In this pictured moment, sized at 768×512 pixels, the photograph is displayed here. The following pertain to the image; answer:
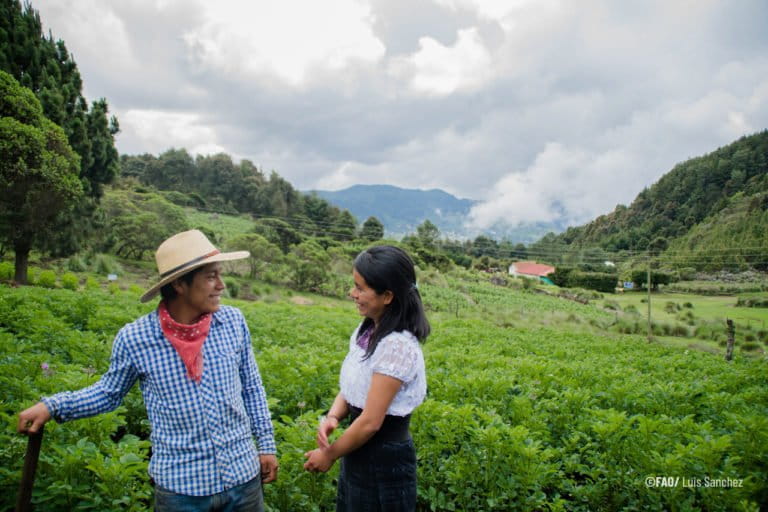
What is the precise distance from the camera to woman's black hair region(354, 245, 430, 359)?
2.22 meters

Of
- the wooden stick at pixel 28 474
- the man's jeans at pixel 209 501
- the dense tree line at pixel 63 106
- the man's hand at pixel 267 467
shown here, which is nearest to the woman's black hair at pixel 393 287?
the man's hand at pixel 267 467

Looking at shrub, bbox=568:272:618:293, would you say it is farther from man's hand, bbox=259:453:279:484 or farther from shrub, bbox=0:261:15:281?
man's hand, bbox=259:453:279:484

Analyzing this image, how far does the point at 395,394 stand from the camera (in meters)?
2.07

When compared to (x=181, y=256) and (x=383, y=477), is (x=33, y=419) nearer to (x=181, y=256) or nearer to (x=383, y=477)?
(x=181, y=256)

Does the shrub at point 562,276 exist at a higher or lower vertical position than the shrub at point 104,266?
lower

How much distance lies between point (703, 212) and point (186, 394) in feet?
278

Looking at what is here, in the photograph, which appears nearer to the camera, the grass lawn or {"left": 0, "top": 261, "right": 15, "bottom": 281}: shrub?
{"left": 0, "top": 261, "right": 15, "bottom": 281}: shrub

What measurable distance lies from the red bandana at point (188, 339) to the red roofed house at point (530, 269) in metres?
80.4

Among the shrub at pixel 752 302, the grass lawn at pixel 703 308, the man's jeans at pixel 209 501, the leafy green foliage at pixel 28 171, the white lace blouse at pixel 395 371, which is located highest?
the leafy green foliage at pixel 28 171

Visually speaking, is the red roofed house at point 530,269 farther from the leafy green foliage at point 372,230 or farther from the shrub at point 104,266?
the shrub at point 104,266

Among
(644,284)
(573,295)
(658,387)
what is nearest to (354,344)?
(658,387)

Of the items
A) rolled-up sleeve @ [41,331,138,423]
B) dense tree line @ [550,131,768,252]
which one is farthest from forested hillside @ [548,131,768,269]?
rolled-up sleeve @ [41,331,138,423]

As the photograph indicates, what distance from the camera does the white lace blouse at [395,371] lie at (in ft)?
6.82

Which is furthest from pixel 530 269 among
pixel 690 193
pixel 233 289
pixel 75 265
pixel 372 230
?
pixel 75 265
